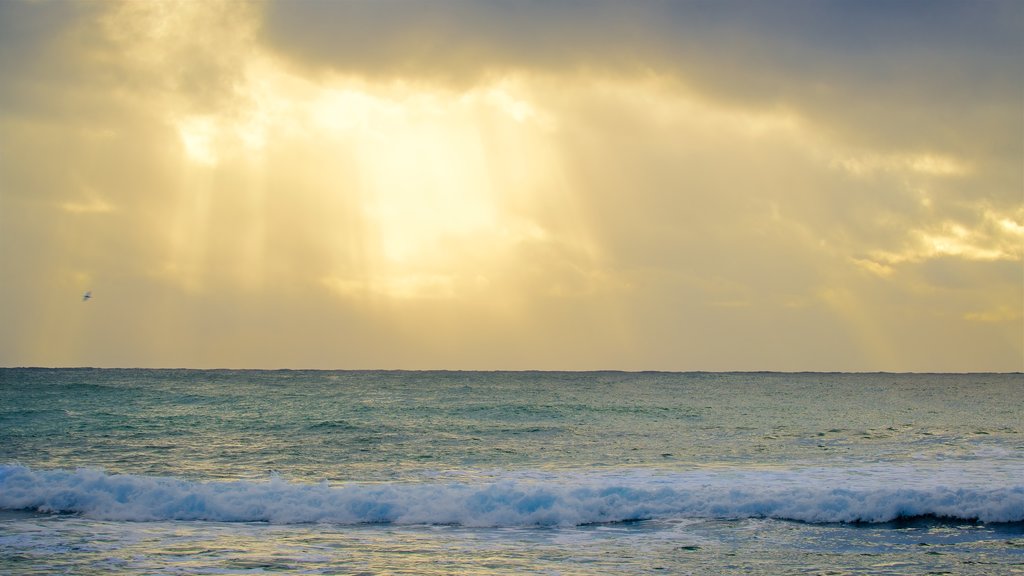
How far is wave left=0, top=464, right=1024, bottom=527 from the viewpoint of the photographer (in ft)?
65.0

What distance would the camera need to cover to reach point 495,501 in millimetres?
20734

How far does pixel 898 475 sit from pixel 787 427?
1983cm

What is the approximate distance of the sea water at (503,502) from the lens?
1537cm

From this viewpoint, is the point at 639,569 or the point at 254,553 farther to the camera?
the point at 254,553

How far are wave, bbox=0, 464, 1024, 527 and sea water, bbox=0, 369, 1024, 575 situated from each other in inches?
2.1

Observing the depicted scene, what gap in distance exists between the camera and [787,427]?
44375mm

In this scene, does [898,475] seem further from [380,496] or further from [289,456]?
[289,456]

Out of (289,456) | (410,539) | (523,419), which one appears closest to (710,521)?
(410,539)

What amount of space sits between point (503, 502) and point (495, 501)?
0.20 meters

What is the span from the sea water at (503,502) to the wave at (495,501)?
54 mm

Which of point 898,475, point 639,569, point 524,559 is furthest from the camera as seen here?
point 898,475

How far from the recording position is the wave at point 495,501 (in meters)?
19.8

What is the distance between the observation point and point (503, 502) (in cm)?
2072

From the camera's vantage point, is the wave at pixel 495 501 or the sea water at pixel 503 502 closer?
the sea water at pixel 503 502
